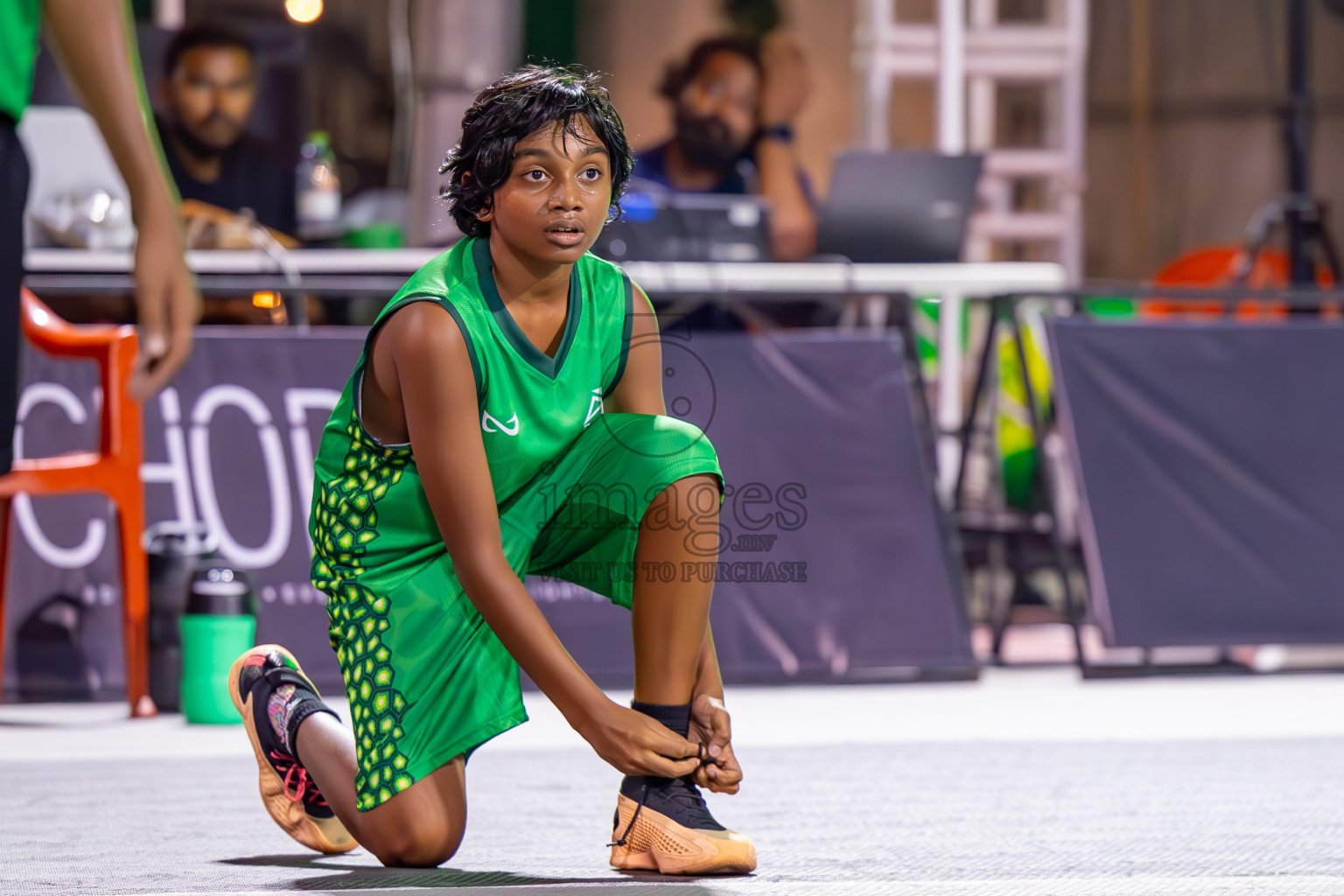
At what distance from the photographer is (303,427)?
4.51m

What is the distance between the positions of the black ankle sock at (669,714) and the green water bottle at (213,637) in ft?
6.75

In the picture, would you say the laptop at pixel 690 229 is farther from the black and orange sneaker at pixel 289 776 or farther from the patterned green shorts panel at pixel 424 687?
the patterned green shorts panel at pixel 424 687

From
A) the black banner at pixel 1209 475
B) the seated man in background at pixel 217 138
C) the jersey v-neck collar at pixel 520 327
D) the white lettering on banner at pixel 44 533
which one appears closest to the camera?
the jersey v-neck collar at pixel 520 327

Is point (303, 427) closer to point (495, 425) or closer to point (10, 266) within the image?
point (495, 425)

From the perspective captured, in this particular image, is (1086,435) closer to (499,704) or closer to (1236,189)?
(499,704)

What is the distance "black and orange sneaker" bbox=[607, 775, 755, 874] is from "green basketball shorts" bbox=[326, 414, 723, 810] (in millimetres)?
199

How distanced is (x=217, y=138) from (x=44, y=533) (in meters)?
2.73

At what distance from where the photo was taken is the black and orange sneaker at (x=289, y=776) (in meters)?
2.52

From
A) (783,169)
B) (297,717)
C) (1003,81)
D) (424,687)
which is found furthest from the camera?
(1003,81)

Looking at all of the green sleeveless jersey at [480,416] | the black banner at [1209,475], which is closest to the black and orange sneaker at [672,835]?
the green sleeveless jersey at [480,416]

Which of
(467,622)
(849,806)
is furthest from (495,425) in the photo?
(849,806)

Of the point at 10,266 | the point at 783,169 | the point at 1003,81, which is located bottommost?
the point at 10,266

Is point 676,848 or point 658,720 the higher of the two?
point 658,720

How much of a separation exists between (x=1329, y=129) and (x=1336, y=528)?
15.9ft
